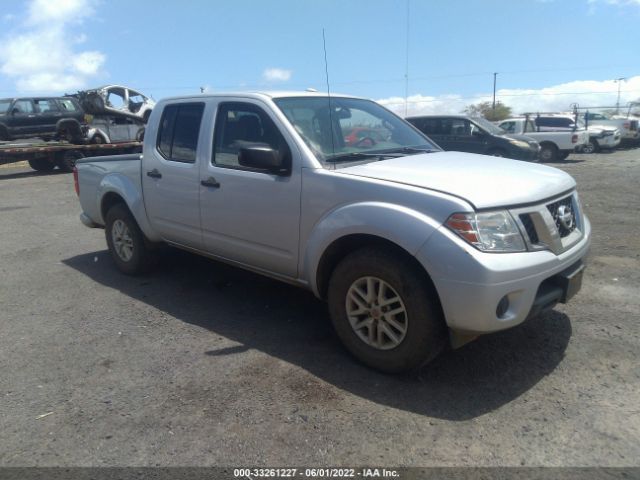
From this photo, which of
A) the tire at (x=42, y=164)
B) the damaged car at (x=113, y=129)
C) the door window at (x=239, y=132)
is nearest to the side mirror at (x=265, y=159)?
the door window at (x=239, y=132)

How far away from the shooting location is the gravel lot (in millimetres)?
2729

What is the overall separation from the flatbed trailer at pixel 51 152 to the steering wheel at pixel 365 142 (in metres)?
15.3

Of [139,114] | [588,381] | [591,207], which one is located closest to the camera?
[588,381]

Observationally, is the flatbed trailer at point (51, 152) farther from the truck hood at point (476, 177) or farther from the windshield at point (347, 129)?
the truck hood at point (476, 177)

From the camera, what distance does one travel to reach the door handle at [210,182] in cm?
427

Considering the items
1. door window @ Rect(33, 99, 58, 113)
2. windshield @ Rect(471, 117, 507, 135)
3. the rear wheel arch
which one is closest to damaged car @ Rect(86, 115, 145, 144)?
door window @ Rect(33, 99, 58, 113)

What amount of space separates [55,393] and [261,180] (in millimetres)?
1982

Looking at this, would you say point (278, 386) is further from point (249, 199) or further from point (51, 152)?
point (51, 152)

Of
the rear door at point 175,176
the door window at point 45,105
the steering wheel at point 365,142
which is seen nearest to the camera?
the steering wheel at point 365,142

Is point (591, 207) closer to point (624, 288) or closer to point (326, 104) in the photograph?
point (624, 288)

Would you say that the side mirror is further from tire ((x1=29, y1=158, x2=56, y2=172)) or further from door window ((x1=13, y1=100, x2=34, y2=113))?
door window ((x1=13, y1=100, x2=34, y2=113))

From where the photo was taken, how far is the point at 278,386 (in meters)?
3.34

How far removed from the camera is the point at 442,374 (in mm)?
3434

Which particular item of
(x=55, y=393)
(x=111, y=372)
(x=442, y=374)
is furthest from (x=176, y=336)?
(x=442, y=374)
